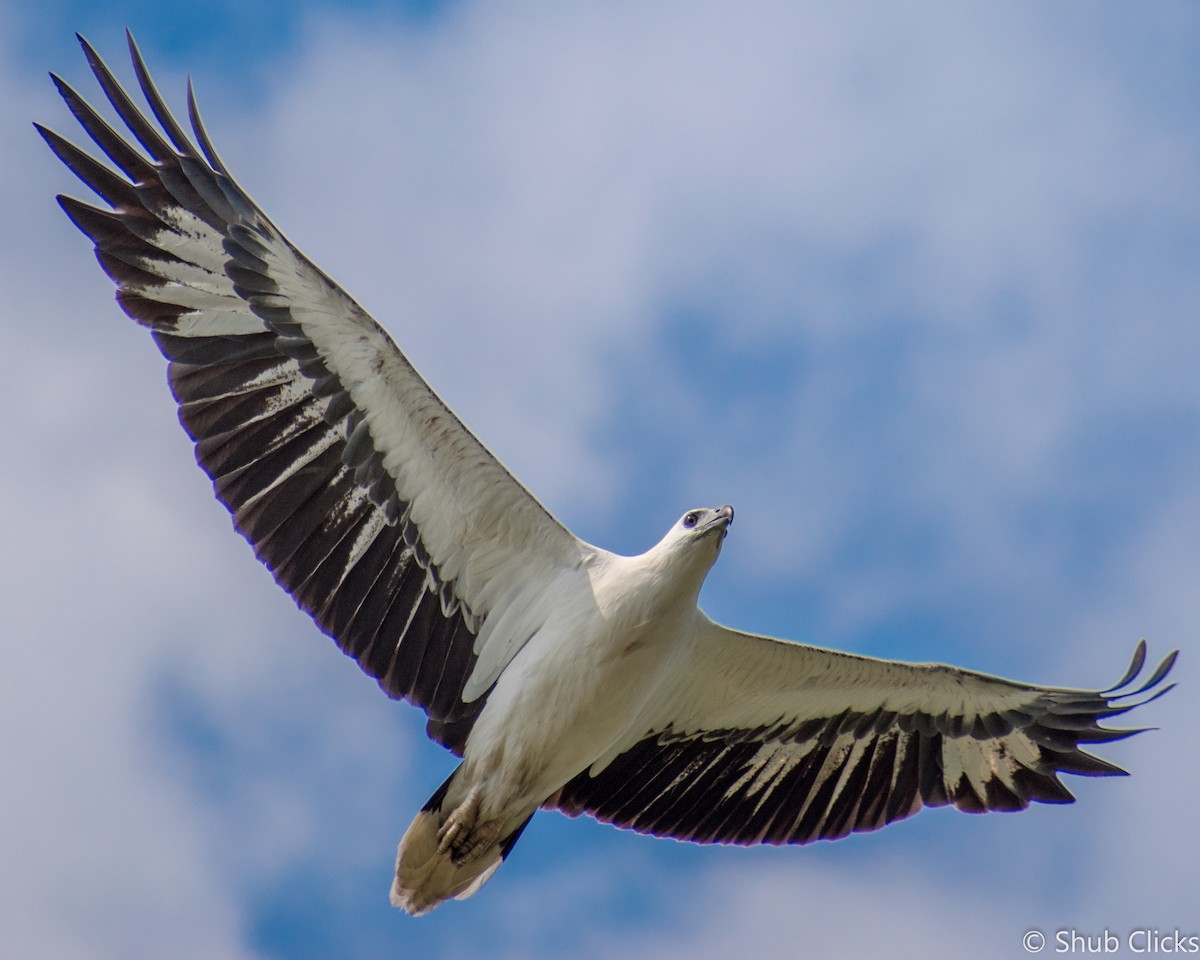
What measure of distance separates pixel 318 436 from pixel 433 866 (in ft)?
9.36

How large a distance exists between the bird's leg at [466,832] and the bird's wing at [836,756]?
0.88 metres

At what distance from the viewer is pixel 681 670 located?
11.7 m

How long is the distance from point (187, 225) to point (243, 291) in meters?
0.54

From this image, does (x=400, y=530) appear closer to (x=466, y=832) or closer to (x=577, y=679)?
(x=577, y=679)

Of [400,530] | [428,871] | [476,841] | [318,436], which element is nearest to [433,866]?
[428,871]

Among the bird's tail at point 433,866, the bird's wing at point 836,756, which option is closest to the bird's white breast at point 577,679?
the bird's tail at point 433,866

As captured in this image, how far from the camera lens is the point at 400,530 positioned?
11.4m

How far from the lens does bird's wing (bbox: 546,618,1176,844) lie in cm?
1211

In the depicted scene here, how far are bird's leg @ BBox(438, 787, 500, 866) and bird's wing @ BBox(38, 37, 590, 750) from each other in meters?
0.41

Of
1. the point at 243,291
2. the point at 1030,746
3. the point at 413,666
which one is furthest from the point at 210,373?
the point at 1030,746

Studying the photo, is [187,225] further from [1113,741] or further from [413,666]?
[1113,741]

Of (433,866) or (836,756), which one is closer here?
(433,866)

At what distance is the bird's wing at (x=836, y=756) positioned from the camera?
1211 centimetres

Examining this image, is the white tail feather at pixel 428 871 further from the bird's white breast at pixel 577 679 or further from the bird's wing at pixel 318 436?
the bird's wing at pixel 318 436
